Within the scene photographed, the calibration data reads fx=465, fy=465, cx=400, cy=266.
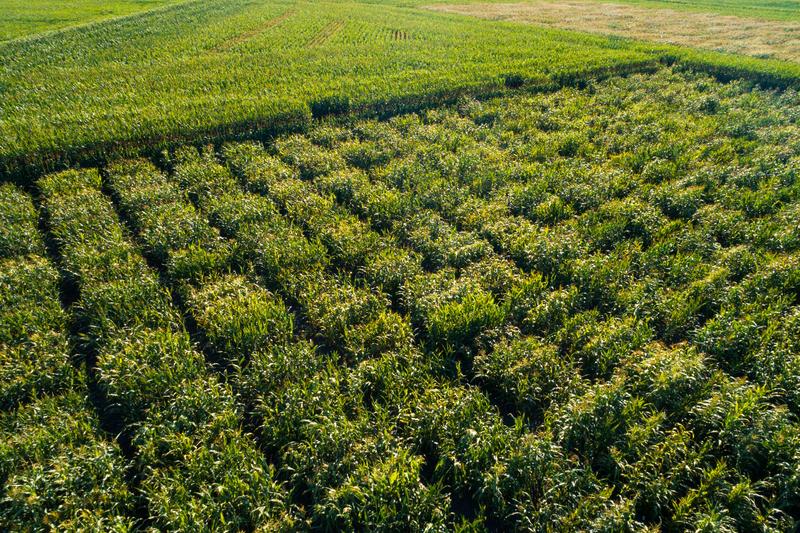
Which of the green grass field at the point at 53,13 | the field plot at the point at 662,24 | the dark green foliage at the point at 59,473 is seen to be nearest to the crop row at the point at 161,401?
the dark green foliage at the point at 59,473

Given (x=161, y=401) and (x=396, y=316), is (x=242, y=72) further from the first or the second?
(x=161, y=401)

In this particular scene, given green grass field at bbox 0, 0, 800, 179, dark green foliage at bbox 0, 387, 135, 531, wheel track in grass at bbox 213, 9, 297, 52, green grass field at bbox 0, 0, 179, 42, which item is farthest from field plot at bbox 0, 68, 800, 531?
green grass field at bbox 0, 0, 179, 42

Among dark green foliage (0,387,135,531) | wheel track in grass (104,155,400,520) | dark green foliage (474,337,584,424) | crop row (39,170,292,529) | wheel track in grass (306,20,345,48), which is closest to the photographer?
dark green foliage (0,387,135,531)

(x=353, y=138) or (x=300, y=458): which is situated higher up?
(x=353, y=138)

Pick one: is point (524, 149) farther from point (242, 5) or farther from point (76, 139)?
point (242, 5)

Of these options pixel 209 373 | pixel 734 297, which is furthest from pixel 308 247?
pixel 734 297

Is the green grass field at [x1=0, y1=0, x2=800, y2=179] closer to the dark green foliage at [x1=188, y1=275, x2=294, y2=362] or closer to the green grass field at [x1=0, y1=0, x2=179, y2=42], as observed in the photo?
the green grass field at [x1=0, y1=0, x2=179, y2=42]
